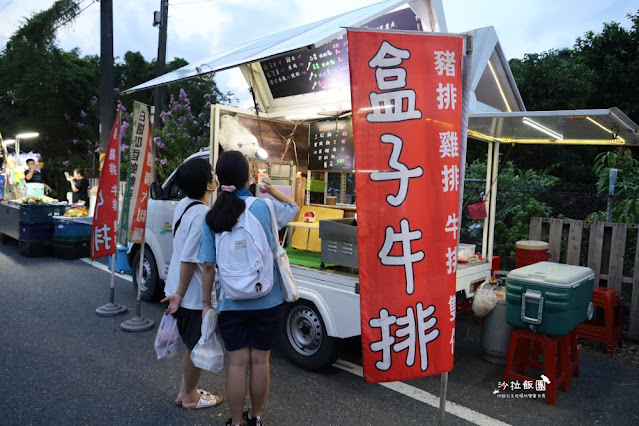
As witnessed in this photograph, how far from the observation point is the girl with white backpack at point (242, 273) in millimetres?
2570

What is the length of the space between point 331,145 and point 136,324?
9.92ft

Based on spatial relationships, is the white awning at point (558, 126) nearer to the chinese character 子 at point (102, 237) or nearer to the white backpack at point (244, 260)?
the white backpack at point (244, 260)

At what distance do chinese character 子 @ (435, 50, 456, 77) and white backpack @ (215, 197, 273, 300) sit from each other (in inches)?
50.4

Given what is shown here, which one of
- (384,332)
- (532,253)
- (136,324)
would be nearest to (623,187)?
(532,253)

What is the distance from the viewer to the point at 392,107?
2059 millimetres

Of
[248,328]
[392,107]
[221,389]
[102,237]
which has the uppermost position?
[392,107]

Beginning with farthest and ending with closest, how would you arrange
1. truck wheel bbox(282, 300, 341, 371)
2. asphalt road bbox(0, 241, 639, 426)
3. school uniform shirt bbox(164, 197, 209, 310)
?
truck wheel bbox(282, 300, 341, 371)
asphalt road bbox(0, 241, 639, 426)
school uniform shirt bbox(164, 197, 209, 310)

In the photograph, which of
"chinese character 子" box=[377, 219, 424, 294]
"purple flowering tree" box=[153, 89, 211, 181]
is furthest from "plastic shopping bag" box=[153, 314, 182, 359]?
"purple flowering tree" box=[153, 89, 211, 181]

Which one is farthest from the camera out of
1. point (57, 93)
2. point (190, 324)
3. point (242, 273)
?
point (57, 93)

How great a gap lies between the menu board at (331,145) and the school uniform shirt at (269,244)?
8.71 feet

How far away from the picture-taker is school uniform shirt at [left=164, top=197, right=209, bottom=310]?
2.96 meters

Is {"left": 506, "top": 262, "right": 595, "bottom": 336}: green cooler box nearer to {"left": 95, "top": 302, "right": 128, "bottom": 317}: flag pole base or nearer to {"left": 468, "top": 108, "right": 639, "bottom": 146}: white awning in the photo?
Result: {"left": 468, "top": 108, "right": 639, "bottom": 146}: white awning

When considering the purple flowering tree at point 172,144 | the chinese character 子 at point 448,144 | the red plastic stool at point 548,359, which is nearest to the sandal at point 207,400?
the red plastic stool at point 548,359

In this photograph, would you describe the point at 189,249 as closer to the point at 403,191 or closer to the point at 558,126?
the point at 403,191
